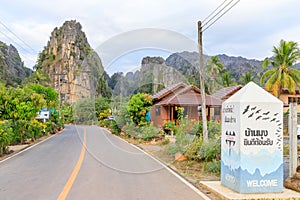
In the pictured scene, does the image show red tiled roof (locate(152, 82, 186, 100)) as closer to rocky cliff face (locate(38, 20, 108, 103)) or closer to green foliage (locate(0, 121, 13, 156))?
green foliage (locate(0, 121, 13, 156))

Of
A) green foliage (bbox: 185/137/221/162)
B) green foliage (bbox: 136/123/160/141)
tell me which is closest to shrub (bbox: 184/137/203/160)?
green foliage (bbox: 185/137/221/162)

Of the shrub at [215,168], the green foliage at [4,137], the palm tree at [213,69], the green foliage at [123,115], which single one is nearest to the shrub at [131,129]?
the green foliage at [123,115]

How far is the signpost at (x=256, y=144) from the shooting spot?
7.38m

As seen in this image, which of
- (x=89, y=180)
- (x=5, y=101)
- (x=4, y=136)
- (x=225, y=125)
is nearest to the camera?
(x=225, y=125)

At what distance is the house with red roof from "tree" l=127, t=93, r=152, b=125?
4.72 feet

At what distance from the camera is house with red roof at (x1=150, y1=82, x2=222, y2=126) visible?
26.6 m

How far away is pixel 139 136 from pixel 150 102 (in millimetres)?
3027

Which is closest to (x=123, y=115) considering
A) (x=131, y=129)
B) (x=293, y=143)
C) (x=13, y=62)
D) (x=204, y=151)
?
(x=131, y=129)

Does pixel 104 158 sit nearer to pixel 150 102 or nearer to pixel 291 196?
pixel 291 196

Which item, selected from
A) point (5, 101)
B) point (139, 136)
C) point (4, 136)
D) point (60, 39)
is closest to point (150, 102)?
point (139, 136)

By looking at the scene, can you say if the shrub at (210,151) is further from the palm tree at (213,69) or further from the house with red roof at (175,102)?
the palm tree at (213,69)

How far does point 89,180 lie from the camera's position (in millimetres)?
9102

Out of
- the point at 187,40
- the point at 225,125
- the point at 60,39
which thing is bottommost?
the point at 225,125

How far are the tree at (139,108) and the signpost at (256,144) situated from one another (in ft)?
56.7
